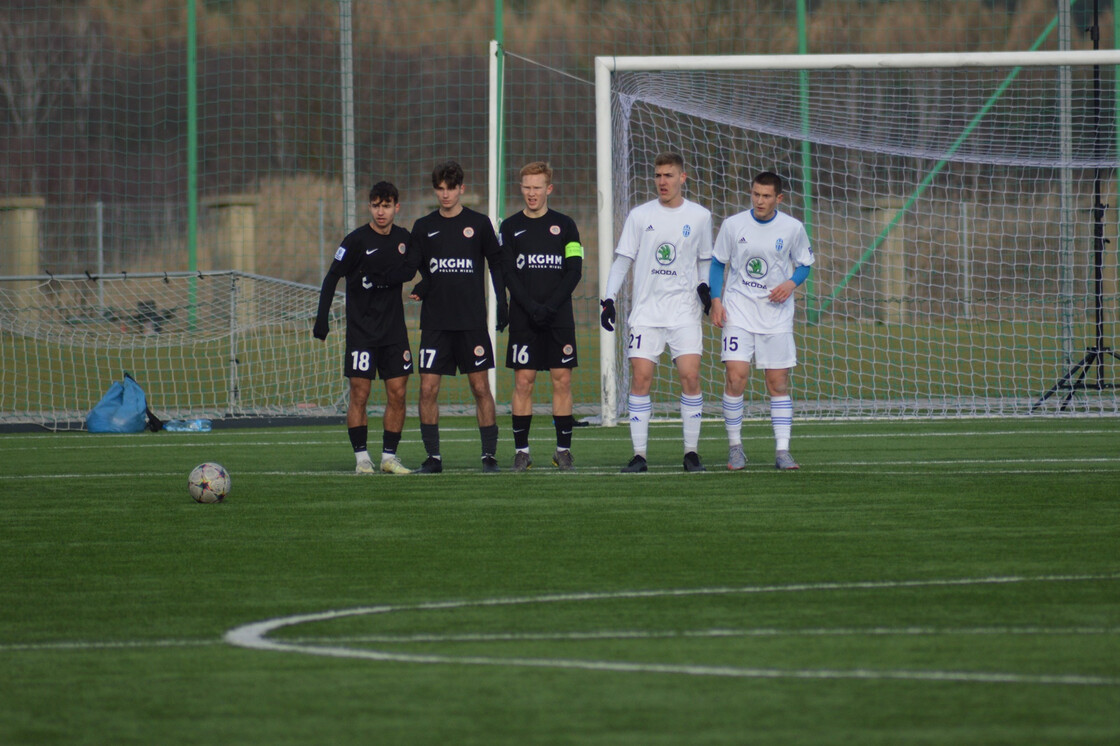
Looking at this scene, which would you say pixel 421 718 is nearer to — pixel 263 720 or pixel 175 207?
pixel 263 720

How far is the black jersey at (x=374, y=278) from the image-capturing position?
9727 mm

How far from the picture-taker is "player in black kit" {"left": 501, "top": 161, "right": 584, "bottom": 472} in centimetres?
998

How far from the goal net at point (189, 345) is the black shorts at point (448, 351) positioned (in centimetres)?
602

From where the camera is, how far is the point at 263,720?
380 centimetres

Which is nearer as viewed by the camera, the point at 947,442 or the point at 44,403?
the point at 947,442

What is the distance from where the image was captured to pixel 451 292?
9844 mm

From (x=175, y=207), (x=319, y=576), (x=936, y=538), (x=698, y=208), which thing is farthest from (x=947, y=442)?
(x=175, y=207)

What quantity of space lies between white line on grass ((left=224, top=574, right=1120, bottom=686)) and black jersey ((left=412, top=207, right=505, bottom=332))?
15.2 feet

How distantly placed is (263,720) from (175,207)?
23.2 m

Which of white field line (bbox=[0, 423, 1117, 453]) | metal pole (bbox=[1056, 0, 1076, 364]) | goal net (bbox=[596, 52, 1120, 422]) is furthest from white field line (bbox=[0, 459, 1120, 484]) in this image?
metal pole (bbox=[1056, 0, 1076, 364])

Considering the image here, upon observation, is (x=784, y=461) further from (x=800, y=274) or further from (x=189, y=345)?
(x=189, y=345)

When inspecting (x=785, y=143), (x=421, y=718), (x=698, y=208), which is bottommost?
(x=421, y=718)

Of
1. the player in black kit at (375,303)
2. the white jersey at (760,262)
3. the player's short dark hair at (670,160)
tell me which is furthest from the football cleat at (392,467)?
the player's short dark hair at (670,160)

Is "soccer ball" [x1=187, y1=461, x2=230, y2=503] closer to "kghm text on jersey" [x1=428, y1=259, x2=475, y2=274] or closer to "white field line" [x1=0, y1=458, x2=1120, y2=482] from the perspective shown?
"white field line" [x1=0, y1=458, x2=1120, y2=482]
